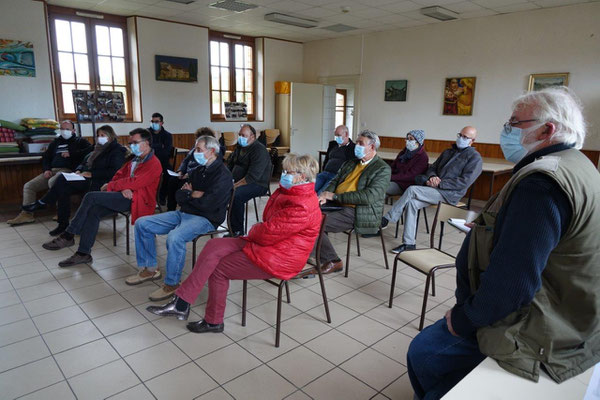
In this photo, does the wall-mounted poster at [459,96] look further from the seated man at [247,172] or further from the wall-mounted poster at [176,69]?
the wall-mounted poster at [176,69]

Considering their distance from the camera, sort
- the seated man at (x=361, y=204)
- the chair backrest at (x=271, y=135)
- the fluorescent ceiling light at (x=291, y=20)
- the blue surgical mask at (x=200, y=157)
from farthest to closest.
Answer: the chair backrest at (x=271, y=135) → the fluorescent ceiling light at (x=291, y=20) → the seated man at (x=361, y=204) → the blue surgical mask at (x=200, y=157)

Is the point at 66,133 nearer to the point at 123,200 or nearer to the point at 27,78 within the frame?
the point at 123,200

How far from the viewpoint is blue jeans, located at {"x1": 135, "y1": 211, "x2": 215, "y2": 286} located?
288cm

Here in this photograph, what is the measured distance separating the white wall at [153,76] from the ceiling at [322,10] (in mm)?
307

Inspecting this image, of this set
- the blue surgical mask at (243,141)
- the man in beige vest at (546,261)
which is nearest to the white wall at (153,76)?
the blue surgical mask at (243,141)

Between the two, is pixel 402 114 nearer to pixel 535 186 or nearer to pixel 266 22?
pixel 266 22

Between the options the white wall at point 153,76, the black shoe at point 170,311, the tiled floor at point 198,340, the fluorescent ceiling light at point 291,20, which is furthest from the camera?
the fluorescent ceiling light at point 291,20

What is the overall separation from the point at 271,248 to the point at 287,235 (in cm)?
12

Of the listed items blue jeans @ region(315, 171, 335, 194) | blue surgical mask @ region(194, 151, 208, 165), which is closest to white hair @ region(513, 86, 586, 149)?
blue surgical mask @ region(194, 151, 208, 165)

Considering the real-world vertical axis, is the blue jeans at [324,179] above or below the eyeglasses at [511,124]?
below

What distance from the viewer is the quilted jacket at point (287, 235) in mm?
2309

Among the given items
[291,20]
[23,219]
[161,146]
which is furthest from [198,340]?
[291,20]

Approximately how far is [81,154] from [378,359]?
4438 millimetres

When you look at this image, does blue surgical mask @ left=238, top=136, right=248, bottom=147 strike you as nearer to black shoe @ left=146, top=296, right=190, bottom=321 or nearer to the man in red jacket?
the man in red jacket
